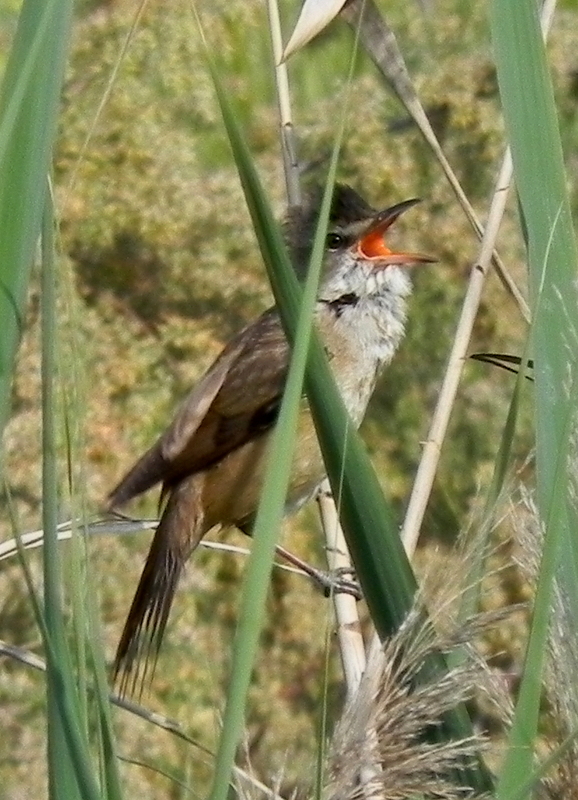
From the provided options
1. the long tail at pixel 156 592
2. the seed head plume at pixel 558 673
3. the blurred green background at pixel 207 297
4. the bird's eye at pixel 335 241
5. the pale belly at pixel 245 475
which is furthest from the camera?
the bird's eye at pixel 335 241

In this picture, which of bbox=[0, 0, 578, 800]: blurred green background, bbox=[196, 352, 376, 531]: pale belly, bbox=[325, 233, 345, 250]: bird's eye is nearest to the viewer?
bbox=[0, 0, 578, 800]: blurred green background

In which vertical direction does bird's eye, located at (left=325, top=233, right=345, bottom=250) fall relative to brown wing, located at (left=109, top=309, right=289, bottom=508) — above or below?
above

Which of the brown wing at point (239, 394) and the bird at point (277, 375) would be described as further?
the brown wing at point (239, 394)

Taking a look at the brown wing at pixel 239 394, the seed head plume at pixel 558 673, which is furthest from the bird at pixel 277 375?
the seed head plume at pixel 558 673

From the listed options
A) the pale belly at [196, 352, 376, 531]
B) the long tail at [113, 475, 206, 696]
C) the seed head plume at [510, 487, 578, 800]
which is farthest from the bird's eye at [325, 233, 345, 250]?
the seed head plume at [510, 487, 578, 800]

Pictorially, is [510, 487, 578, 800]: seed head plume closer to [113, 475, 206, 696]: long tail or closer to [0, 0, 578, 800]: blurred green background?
[113, 475, 206, 696]: long tail

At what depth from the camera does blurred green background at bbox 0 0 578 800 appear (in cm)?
288

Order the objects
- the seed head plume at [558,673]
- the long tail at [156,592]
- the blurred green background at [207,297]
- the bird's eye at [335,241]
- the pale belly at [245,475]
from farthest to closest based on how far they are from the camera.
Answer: the bird's eye at [335,241]
the pale belly at [245,475]
the blurred green background at [207,297]
the long tail at [156,592]
the seed head plume at [558,673]

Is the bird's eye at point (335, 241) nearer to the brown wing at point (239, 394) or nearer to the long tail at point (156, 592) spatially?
the brown wing at point (239, 394)

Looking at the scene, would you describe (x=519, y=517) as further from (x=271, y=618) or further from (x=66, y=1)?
(x=271, y=618)

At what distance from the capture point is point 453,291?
3125 millimetres

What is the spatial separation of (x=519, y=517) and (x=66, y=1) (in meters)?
0.59

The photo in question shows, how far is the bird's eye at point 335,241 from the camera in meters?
3.11

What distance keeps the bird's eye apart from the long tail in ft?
2.06
